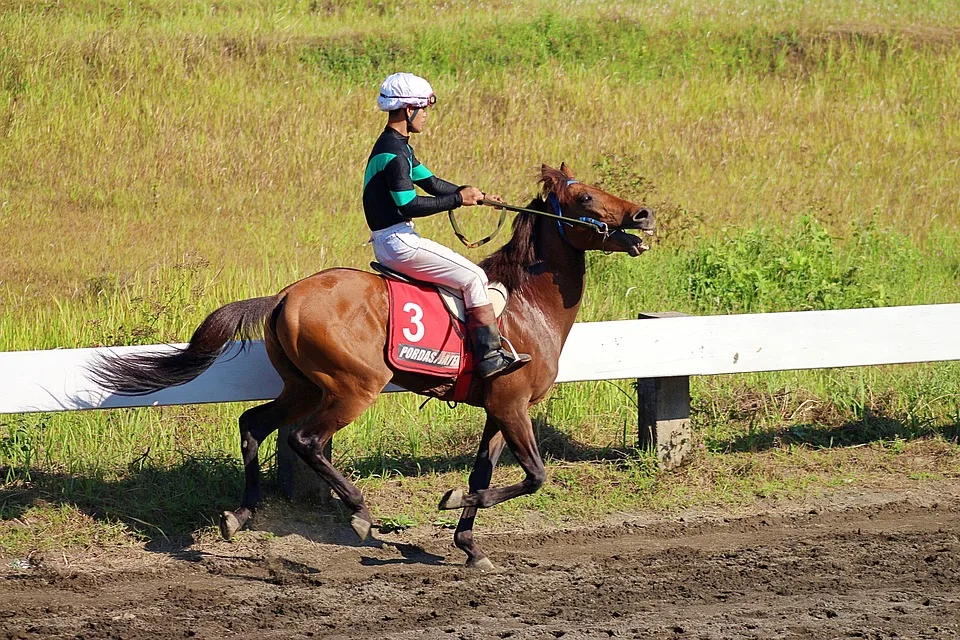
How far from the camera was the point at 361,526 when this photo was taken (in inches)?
227

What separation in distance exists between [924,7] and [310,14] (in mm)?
12483

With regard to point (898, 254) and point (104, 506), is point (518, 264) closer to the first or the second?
point (104, 506)

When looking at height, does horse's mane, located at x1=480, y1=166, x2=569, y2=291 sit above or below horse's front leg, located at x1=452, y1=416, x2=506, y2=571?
above

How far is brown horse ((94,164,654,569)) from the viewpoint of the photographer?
5746 millimetres

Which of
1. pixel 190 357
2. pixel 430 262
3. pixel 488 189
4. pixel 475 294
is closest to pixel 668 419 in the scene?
pixel 475 294

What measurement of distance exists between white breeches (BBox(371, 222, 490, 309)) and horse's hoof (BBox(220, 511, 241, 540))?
1602 mm

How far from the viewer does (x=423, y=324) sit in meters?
5.89

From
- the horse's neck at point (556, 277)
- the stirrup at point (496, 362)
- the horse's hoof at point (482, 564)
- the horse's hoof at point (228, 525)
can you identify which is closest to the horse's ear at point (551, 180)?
the horse's neck at point (556, 277)

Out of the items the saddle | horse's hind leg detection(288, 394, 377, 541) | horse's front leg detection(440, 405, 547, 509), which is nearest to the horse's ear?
the saddle

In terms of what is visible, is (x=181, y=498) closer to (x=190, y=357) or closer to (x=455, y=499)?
(x=190, y=357)

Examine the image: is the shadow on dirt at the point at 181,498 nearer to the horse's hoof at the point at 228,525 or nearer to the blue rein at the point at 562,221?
the horse's hoof at the point at 228,525

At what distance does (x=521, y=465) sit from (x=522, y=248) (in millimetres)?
1252

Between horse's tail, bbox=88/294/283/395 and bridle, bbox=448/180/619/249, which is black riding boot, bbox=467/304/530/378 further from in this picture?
horse's tail, bbox=88/294/283/395

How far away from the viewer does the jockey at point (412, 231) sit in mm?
5852
